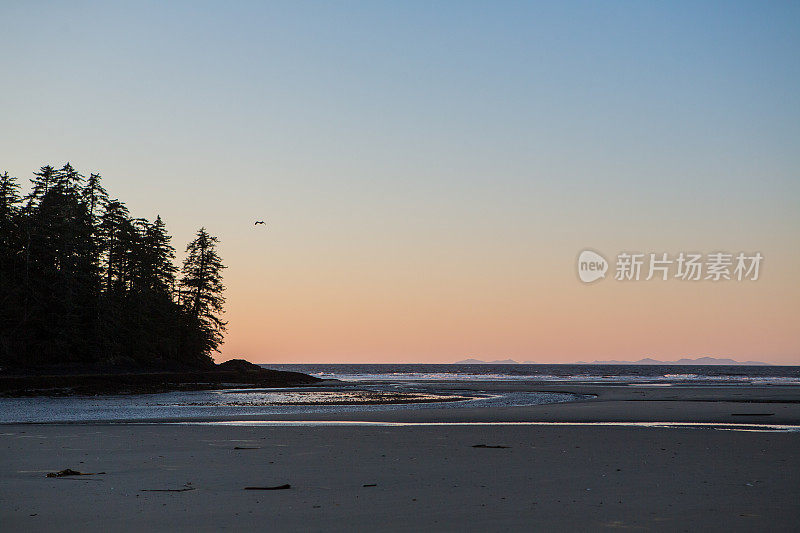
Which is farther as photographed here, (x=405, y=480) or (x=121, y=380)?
(x=121, y=380)

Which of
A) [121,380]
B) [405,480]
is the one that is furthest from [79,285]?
[405,480]

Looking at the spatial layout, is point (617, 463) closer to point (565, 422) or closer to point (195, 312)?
point (565, 422)

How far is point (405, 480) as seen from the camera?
44.0 ft

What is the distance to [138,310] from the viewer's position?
7844 centimetres

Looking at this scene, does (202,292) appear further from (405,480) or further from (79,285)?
(405,480)

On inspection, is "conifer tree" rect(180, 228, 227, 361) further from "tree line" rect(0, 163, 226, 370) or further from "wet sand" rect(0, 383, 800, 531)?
"wet sand" rect(0, 383, 800, 531)

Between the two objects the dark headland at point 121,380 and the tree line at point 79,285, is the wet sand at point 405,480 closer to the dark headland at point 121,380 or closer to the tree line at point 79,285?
the dark headland at point 121,380

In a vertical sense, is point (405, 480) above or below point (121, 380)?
above

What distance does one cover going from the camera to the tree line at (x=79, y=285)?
2586 inches

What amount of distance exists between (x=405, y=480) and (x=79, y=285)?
64607 millimetres

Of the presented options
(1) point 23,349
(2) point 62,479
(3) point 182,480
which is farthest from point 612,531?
(1) point 23,349

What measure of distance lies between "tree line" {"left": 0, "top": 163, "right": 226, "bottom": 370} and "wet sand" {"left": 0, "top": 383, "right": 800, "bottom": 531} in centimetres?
4715

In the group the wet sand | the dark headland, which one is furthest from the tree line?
the wet sand

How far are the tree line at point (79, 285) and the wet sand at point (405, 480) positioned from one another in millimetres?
47154
